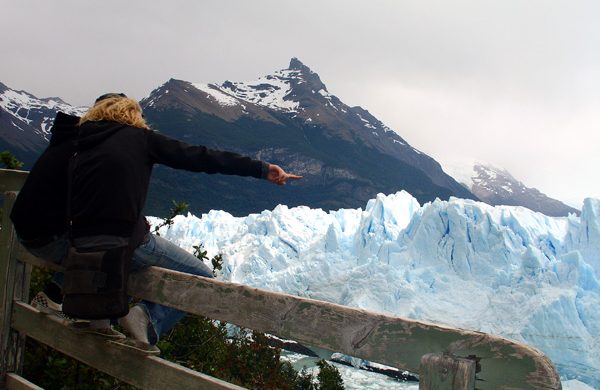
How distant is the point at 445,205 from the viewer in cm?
2670

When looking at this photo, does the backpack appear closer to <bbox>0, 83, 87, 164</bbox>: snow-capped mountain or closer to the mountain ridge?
the mountain ridge

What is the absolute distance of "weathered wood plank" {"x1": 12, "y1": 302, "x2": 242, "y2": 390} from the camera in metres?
1.90

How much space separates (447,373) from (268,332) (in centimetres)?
58

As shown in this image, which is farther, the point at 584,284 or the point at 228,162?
the point at 584,284

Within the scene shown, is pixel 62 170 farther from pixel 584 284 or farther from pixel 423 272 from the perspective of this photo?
pixel 423 272

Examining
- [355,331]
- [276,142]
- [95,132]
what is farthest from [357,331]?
[276,142]

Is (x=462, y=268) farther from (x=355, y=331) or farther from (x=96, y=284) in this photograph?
(x=355, y=331)

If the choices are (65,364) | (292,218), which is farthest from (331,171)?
(65,364)

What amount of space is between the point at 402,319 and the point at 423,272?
2685 centimetres

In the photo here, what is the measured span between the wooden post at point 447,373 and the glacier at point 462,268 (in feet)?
51.2

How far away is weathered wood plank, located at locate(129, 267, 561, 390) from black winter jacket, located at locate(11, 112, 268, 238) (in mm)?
296

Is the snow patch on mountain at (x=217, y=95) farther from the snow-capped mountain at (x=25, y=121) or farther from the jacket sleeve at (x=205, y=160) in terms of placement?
the jacket sleeve at (x=205, y=160)

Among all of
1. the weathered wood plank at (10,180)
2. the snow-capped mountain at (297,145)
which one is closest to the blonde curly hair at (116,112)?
the weathered wood plank at (10,180)

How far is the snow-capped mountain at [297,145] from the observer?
369ft
